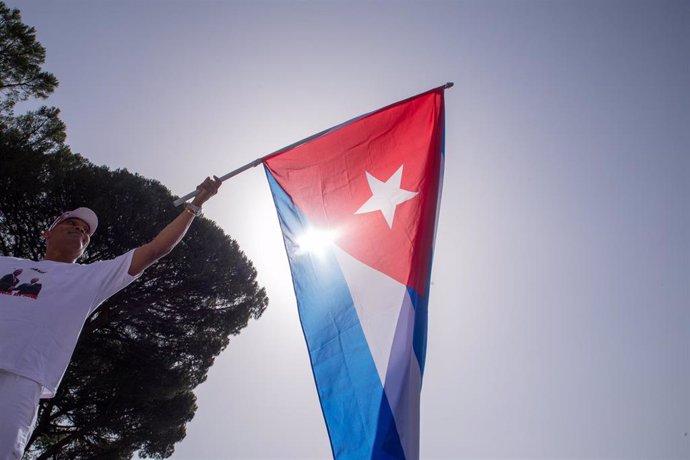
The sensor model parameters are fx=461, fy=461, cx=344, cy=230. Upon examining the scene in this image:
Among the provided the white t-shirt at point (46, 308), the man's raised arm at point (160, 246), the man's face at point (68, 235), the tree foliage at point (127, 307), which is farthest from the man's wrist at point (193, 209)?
the tree foliage at point (127, 307)

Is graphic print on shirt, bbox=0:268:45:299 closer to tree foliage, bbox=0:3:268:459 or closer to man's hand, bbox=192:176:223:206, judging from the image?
man's hand, bbox=192:176:223:206

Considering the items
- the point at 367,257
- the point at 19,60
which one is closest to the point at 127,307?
the point at 19,60

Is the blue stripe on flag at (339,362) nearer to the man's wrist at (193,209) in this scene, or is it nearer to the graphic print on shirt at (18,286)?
the man's wrist at (193,209)

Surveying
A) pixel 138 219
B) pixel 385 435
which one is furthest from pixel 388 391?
pixel 138 219

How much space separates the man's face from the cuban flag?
A: 4.25 ft

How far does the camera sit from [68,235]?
2352mm

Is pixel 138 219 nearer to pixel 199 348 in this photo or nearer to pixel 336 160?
pixel 199 348

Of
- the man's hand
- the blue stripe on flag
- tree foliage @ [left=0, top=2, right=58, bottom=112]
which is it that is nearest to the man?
the man's hand

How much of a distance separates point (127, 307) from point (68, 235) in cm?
980

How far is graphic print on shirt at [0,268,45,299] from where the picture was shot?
194 cm

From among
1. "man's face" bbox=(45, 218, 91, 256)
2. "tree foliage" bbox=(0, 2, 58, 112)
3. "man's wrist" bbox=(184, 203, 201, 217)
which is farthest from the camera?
"tree foliage" bbox=(0, 2, 58, 112)

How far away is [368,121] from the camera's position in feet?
12.5

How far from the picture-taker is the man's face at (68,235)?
7.69 ft

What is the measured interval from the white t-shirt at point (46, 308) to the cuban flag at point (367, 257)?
126cm
